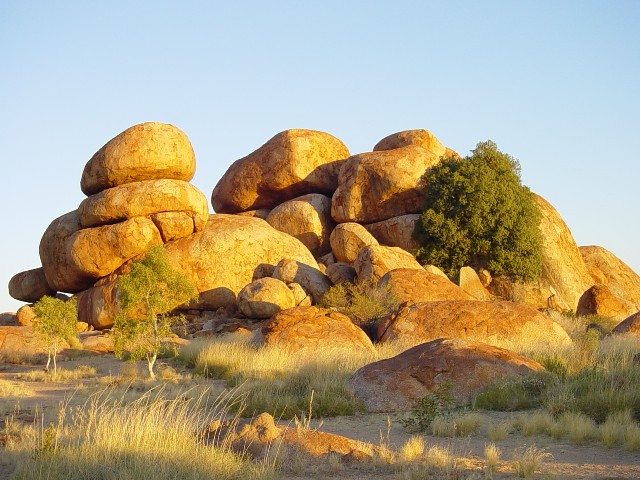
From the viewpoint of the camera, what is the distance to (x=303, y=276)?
1191 inches

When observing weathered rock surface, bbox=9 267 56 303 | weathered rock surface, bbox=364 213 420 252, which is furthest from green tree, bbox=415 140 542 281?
weathered rock surface, bbox=9 267 56 303

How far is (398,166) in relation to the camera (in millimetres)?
35594

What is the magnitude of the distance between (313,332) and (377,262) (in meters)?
9.76

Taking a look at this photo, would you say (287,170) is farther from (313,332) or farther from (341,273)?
(313,332)

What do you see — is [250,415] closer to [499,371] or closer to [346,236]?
[499,371]

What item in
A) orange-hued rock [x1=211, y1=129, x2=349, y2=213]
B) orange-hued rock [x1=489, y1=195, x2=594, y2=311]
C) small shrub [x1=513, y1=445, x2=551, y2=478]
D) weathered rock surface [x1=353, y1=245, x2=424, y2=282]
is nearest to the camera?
small shrub [x1=513, y1=445, x2=551, y2=478]

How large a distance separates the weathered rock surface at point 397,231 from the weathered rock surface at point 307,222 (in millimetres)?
2530

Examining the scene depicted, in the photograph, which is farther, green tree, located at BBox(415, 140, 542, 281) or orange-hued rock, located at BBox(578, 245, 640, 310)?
orange-hued rock, located at BBox(578, 245, 640, 310)

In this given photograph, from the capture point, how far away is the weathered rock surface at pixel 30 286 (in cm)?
3744

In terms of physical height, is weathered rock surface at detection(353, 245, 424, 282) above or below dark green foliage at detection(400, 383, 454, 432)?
above

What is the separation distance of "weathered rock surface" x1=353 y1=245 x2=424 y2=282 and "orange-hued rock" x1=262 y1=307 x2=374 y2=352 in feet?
25.8

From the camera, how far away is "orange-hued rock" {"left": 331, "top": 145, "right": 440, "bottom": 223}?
35.4 meters

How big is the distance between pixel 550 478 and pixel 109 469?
4412 mm

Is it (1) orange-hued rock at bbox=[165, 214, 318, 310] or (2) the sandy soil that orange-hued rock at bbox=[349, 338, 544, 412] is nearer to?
(2) the sandy soil
